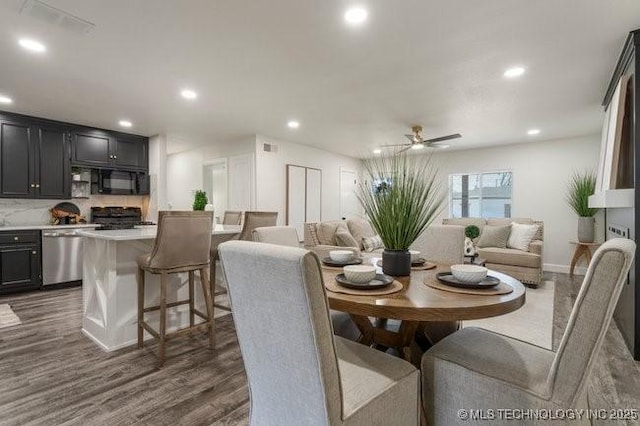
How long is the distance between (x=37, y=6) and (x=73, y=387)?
243cm

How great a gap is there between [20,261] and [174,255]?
3.35 m

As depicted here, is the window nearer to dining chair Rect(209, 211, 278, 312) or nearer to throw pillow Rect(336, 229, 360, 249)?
throw pillow Rect(336, 229, 360, 249)

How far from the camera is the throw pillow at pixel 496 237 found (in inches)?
205

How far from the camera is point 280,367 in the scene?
1.01 m

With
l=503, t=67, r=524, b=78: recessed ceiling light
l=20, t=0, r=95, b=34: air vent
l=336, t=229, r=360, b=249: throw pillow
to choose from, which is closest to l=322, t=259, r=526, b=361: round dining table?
l=503, t=67, r=524, b=78: recessed ceiling light

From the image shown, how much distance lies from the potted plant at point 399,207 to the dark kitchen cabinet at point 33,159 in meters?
5.10

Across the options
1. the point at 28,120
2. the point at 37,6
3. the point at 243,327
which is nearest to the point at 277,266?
the point at 243,327

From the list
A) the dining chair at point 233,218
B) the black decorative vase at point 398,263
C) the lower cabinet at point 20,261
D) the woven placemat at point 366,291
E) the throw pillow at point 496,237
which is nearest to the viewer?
the woven placemat at point 366,291

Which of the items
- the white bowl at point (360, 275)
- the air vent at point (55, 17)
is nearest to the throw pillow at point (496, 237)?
the white bowl at point (360, 275)

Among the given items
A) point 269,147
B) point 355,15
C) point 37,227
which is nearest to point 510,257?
point 355,15

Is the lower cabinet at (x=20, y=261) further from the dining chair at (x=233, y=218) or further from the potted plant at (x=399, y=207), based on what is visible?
the potted plant at (x=399, y=207)

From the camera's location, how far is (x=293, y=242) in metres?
2.34

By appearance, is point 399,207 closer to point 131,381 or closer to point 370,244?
point 131,381

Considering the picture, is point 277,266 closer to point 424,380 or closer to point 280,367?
point 280,367
